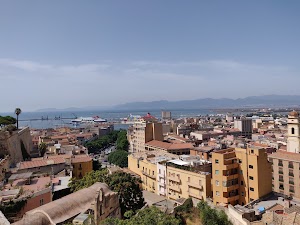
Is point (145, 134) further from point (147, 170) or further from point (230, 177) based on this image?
point (230, 177)

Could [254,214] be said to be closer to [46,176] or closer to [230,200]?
[230,200]

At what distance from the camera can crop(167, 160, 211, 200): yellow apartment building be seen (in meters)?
30.5

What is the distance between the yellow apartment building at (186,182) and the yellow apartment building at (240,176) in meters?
1.02

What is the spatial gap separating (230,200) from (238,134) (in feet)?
218

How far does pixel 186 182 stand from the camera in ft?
105

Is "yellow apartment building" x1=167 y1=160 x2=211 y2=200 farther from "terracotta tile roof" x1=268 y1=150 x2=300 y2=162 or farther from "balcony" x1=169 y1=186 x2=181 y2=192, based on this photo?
"terracotta tile roof" x1=268 y1=150 x2=300 y2=162

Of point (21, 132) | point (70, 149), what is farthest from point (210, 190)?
point (21, 132)

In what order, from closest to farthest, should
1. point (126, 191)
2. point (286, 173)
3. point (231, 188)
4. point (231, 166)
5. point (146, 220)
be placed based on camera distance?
point (146, 220)
point (126, 191)
point (231, 188)
point (231, 166)
point (286, 173)

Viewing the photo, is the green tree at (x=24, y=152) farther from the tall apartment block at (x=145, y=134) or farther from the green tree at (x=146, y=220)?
the green tree at (x=146, y=220)

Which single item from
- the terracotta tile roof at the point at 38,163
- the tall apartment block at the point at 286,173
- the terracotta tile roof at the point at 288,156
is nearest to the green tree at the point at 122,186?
the terracotta tile roof at the point at 38,163

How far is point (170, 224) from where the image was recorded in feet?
55.8

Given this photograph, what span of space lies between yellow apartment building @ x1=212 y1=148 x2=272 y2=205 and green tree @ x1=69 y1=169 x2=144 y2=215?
27.1 feet

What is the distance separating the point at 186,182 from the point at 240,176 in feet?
19.2

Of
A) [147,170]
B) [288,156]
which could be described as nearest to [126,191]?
[147,170]
